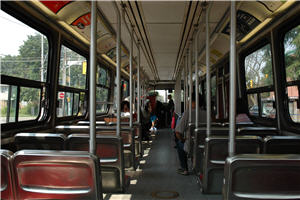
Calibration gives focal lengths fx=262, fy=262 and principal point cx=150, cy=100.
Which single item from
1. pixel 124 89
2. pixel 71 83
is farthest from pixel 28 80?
pixel 124 89

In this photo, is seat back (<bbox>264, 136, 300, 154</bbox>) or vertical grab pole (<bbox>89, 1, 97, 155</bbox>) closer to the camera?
vertical grab pole (<bbox>89, 1, 97, 155</bbox>)

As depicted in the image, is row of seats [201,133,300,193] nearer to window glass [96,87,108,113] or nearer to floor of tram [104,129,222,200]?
floor of tram [104,129,222,200]

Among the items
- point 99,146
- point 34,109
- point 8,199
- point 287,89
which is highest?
point 287,89

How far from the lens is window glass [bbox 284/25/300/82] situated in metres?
3.31

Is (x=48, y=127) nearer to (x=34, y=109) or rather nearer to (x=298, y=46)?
(x=34, y=109)

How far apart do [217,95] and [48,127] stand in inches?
202

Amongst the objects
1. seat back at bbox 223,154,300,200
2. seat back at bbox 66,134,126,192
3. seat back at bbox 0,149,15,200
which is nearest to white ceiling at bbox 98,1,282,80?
seat back at bbox 66,134,126,192

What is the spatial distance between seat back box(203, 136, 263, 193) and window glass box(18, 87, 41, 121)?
89.4 inches

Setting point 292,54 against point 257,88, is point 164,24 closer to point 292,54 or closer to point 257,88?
point 257,88

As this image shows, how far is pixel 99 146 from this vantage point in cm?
261

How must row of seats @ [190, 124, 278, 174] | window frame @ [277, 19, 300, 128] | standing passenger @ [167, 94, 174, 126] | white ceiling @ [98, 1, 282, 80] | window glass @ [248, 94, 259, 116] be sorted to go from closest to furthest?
row of seats @ [190, 124, 278, 174] < window frame @ [277, 19, 300, 128] < white ceiling @ [98, 1, 282, 80] < window glass @ [248, 94, 259, 116] < standing passenger @ [167, 94, 174, 126]

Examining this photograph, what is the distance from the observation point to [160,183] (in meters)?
3.71

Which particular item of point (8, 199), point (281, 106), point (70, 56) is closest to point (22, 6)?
point (70, 56)

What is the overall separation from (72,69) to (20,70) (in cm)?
181
